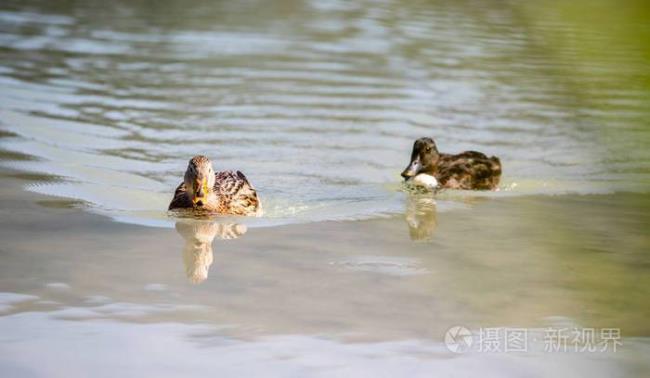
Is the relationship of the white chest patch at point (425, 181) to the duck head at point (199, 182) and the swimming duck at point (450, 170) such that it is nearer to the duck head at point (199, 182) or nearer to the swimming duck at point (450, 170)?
the swimming duck at point (450, 170)

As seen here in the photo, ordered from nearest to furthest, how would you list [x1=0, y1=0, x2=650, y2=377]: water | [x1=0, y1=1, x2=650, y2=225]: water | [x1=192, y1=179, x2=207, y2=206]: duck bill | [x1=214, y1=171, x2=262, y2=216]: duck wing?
[x1=0, y1=0, x2=650, y2=377]: water, [x1=192, y1=179, x2=207, y2=206]: duck bill, [x1=214, y1=171, x2=262, y2=216]: duck wing, [x1=0, y1=1, x2=650, y2=225]: water

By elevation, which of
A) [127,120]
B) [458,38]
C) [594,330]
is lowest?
[594,330]

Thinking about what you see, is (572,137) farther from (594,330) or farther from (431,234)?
(594,330)

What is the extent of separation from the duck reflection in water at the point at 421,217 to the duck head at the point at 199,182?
1280 mm

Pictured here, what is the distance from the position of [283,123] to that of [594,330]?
280 inches

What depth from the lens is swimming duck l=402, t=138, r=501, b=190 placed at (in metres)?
9.12

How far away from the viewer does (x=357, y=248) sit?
6859mm

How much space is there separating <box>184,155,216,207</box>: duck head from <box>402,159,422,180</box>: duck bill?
72.3 inches

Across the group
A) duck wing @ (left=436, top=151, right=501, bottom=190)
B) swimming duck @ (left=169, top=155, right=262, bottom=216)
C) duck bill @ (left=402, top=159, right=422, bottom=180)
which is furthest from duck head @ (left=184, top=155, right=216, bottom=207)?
duck wing @ (left=436, top=151, right=501, bottom=190)

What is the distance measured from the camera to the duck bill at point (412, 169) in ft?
30.5

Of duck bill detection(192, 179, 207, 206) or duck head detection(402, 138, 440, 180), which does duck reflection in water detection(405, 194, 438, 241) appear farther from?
duck bill detection(192, 179, 207, 206)

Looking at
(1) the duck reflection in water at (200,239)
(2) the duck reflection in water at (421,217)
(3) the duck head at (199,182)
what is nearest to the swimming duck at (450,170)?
(2) the duck reflection in water at (421,217)

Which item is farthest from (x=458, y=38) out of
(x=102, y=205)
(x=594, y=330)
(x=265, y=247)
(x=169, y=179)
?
(x=594, y=330)

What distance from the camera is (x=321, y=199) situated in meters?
8.74
